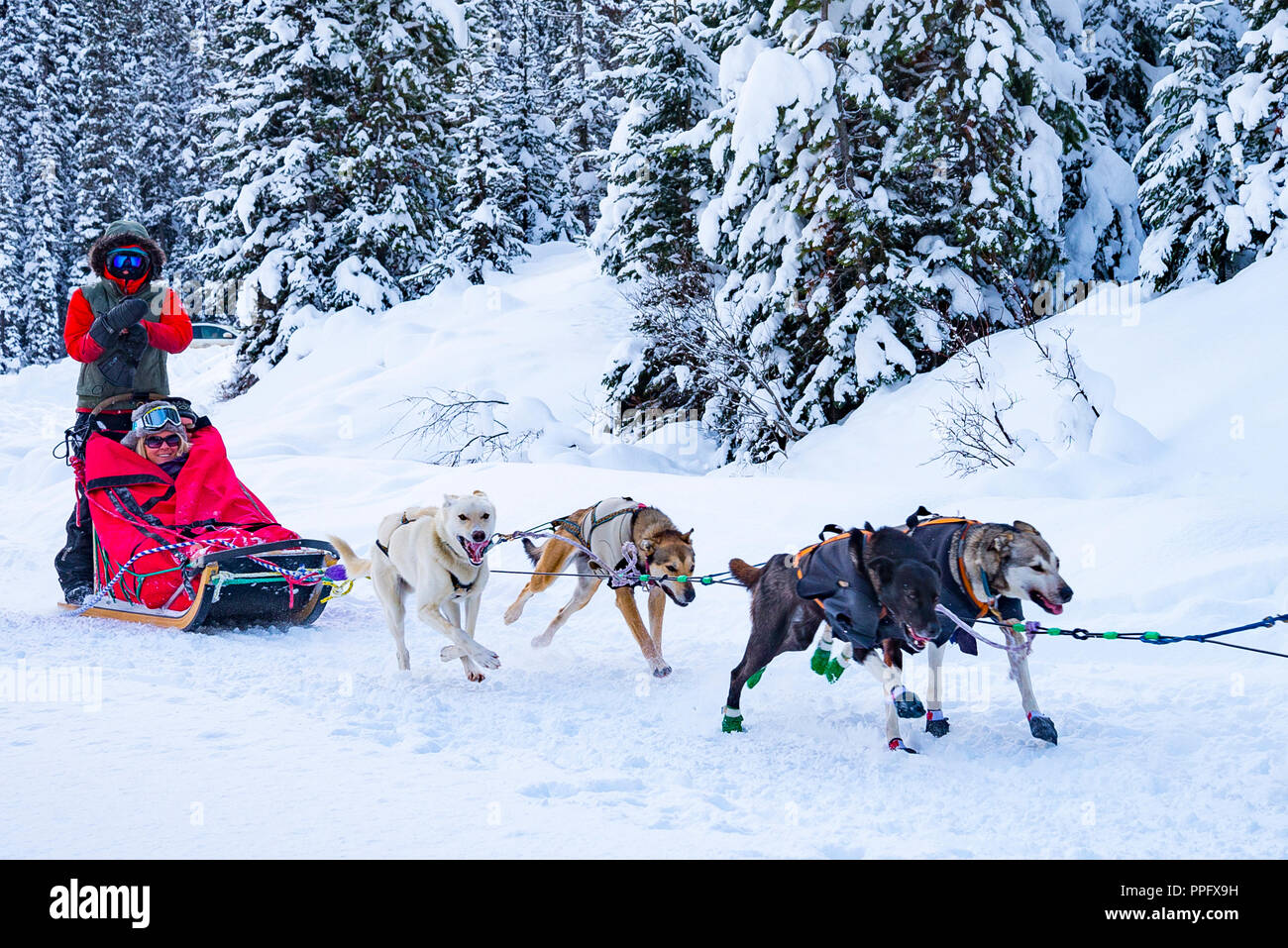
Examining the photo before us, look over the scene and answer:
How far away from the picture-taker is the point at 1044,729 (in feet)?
12.4

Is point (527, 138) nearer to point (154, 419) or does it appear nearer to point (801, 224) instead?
point (801, 224)

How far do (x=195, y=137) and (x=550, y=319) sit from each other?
27178 mm

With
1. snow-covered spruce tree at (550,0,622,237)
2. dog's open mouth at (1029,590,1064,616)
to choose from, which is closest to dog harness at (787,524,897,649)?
dog's open mouth at (1029,590,1064,616)

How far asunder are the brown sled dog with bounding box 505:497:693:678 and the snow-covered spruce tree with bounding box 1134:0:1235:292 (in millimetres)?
9202

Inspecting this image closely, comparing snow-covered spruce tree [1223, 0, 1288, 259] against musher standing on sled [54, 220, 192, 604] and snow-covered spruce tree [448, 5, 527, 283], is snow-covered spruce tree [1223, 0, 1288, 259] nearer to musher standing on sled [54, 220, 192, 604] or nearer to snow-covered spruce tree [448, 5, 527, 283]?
musher standing on sled [54, 220, 192, 604]

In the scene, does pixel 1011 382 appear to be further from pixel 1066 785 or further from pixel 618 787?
pixel 618 787

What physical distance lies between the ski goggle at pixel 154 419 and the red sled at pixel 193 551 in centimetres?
19

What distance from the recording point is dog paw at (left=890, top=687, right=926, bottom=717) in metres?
3.95

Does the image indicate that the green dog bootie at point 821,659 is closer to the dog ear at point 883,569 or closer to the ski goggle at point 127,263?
the dog ear at point 883,569

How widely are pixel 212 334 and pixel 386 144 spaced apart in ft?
54.6

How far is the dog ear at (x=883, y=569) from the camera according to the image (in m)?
3.67

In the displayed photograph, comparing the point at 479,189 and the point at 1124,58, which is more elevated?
the point at 479,189

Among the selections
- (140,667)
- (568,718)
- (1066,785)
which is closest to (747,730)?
(568,718)

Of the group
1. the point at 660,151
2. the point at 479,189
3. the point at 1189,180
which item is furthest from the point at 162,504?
the point at 479,189
